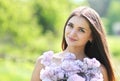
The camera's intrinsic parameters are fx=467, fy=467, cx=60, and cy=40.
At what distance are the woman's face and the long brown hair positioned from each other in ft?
0.11

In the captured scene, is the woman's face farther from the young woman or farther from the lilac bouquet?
the lilac bouquet

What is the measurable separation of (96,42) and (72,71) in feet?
1.19

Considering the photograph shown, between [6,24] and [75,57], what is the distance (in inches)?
725

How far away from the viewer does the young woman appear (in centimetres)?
332

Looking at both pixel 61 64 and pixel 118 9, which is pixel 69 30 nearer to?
pixel 61 64

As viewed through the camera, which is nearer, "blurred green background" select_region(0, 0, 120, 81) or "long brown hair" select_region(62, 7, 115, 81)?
"long brown hair" select_region(62, 7, 115, 81)

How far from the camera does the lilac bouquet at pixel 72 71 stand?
10.5ft

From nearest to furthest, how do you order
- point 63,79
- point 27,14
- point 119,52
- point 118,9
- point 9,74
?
1. point 63,79
2. point 9,74
3. point 27,14
4. point 119,52
5. point 118,9

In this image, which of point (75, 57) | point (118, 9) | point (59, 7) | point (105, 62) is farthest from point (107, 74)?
point (118, 9)

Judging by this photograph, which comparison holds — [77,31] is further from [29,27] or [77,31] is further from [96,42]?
[29,27]

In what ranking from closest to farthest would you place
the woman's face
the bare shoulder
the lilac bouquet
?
1. the lilac bouquet
2. the woman's face
3. the bare shoulder

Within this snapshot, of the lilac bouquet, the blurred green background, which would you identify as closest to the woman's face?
the lilac bouquet

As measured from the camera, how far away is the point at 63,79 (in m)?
3.20

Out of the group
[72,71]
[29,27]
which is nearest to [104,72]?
[72,71]
